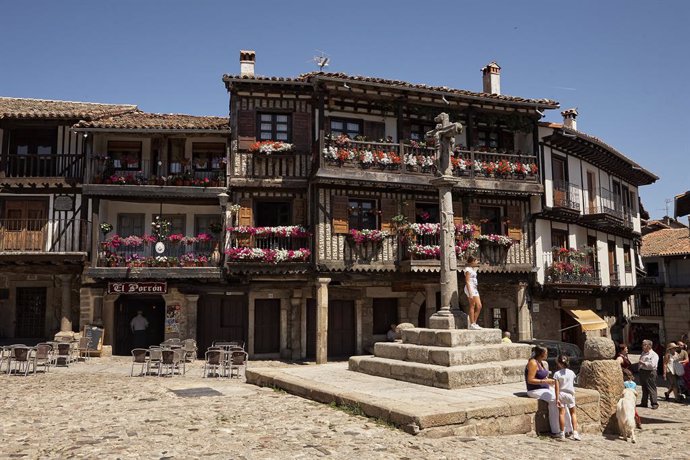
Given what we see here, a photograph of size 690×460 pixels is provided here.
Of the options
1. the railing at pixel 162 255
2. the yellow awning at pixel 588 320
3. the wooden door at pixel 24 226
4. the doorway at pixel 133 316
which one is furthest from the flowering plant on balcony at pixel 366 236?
the wooden door at pixel 24 226

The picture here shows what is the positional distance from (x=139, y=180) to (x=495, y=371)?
14.5 metres

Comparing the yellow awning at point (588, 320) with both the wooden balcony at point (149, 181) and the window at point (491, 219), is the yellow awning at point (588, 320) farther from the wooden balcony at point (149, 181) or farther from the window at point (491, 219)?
the wooden balcony at point (149, 181)

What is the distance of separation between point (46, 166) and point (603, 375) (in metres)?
19.4

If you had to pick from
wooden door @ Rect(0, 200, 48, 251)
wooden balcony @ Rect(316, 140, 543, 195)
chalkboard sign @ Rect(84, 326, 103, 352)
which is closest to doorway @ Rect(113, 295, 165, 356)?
chalkboard sign @ Rect(84, 326, 103, 352)

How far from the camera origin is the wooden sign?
20.1m

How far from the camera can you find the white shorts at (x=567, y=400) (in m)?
8.74

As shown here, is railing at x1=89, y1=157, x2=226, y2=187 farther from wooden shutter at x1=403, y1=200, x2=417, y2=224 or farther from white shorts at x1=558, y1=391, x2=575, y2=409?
white shorts at x1=558, y1=391, x2=575, y2=409

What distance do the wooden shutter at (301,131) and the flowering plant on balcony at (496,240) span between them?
6.84 metres

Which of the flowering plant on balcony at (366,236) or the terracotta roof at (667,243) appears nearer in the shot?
the flowering plant on balcony at (366,236)

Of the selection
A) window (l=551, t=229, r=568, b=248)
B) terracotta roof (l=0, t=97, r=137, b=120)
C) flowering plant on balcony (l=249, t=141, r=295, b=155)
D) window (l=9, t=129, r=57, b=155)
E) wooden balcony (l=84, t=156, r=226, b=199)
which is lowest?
window (l=551, t=229, r=568, b=248)

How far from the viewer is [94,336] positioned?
65.4 ft

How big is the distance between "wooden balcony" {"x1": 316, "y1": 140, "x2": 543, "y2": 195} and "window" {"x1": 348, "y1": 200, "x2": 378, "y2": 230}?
1390 mm

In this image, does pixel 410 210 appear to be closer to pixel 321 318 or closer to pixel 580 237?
pixel 321 318

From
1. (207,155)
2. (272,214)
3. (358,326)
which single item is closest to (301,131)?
(272,214)
